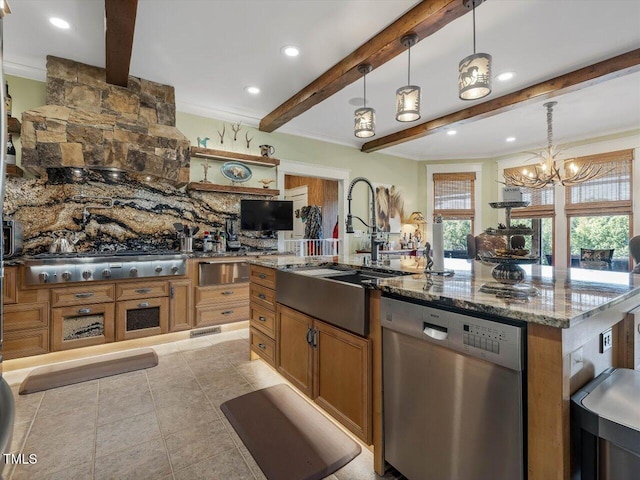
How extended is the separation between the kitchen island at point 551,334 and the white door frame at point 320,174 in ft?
12.0

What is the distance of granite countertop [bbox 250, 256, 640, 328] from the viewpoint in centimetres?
100

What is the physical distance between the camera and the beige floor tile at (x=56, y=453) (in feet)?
5.33

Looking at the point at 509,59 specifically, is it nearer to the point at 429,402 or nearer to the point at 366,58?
the point at 366,58

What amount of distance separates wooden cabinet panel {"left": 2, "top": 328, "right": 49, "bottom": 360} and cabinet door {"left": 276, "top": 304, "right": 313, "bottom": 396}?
7.32 feet

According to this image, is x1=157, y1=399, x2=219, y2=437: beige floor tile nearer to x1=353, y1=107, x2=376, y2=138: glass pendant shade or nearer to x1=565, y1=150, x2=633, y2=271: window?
x1=353, y1=107, x2=376, y2=138: glass pendant shade

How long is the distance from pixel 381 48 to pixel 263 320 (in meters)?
2.50

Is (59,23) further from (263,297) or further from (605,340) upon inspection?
(605,340)

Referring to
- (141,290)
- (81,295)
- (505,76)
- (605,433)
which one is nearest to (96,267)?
(81,295)

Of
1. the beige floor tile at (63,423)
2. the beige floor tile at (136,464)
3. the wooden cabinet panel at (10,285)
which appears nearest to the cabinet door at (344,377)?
the beige floor tile at (136,464)

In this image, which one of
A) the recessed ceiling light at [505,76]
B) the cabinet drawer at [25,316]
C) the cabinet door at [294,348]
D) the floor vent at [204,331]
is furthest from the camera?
the floor vent at [204,331]

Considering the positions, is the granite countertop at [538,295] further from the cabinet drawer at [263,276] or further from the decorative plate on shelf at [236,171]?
the decorative plate on shelf at [236,171]

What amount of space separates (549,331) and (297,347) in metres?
1.53

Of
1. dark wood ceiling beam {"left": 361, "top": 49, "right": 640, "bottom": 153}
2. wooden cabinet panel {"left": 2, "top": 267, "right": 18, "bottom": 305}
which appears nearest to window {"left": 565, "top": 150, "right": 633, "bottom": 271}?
dark wood ceiling beam {"left": 361, "top": 49, "right": 640, "bottom": 153}

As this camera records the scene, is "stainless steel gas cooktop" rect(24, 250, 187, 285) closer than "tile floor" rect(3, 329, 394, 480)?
No
